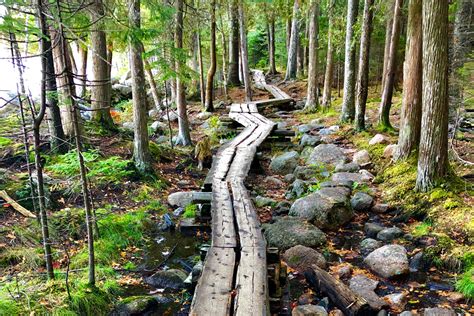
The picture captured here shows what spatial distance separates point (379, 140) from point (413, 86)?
208 centimetres

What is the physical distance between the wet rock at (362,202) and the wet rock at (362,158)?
193cm

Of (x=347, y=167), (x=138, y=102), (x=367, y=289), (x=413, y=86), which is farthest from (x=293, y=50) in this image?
(x=367, y=289)

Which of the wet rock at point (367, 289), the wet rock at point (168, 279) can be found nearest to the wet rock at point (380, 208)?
the wet rock at point (367, 289)

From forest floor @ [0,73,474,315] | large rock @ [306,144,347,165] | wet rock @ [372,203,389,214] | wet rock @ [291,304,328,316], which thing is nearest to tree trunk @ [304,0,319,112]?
large rock @ [306,144,347,165]

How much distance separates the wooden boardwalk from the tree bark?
10.6 ft

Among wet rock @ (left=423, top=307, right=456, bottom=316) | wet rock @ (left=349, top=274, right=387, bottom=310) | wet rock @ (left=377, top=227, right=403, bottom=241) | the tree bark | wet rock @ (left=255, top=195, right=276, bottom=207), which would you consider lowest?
wet rock @ (left=349, top=274, right=387, bottom=310)

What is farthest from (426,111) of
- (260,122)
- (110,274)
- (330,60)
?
(330,60)

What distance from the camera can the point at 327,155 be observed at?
9.49m

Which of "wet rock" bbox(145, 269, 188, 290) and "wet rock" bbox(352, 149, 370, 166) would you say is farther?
"wet rock" bbox(352, 149, 370, 166)

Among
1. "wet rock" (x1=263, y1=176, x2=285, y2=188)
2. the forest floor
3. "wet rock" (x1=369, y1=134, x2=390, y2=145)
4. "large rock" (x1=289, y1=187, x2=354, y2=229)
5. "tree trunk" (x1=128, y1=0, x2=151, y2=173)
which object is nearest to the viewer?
the forest floor

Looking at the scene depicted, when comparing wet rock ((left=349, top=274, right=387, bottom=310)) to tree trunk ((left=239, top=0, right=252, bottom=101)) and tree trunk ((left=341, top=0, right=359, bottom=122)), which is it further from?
tree trunk ((left=239, top=0, right=252, bottom=101))

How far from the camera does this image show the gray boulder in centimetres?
1080

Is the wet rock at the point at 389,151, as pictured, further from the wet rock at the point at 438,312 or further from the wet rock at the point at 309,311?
the wet rock at the point at 309,311

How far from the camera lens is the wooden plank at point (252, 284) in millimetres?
3275
